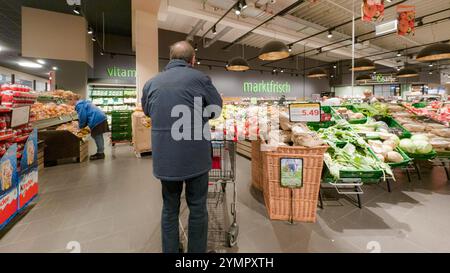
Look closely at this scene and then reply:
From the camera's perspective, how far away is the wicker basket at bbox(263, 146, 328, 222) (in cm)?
228

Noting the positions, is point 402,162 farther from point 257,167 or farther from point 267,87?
point 267,87

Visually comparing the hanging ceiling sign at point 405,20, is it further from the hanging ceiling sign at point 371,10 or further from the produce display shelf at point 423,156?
the produce display shelf at point 423,156

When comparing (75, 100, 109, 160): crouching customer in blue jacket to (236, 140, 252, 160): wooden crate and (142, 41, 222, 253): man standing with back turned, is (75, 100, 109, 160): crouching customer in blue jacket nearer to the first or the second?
(236, 140, 252, 160): wooden crate

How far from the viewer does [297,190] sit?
7.82 ft

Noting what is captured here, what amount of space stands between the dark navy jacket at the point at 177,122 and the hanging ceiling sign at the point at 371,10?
4688 millimetres

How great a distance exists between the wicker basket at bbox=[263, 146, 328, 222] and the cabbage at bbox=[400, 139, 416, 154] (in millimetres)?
1810

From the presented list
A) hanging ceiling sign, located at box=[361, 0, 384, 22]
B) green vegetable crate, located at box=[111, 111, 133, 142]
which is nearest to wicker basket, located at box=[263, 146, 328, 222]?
hanging ceiling sign, located at box=[361, 0, 384, 22]

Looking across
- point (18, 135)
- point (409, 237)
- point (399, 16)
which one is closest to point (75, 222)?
point (18, 135)

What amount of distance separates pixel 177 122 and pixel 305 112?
5.28 ft

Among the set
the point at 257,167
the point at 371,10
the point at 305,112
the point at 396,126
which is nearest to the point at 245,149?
the point at 257,167

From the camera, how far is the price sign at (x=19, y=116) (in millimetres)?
2414

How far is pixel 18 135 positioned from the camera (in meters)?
2.63

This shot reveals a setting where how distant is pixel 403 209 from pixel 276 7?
24.5 ft

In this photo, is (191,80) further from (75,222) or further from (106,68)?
(106,68)
